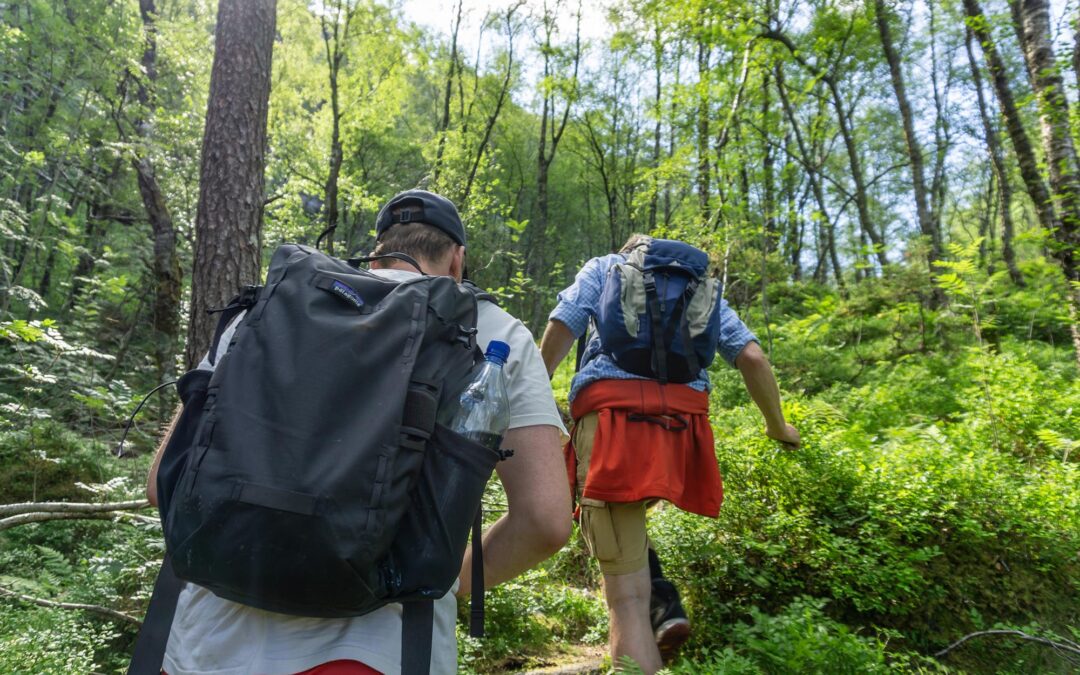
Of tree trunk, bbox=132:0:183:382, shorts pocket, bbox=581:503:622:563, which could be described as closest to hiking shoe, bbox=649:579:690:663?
shorts pocket, bbox=581:503:622:563

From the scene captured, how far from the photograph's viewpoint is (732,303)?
47.2 ft

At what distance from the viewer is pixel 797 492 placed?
3.69 metres

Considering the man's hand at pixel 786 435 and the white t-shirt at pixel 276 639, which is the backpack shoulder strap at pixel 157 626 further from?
the man's hand at pixel 786 435

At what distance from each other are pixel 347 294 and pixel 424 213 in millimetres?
518

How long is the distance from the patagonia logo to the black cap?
0.47 m

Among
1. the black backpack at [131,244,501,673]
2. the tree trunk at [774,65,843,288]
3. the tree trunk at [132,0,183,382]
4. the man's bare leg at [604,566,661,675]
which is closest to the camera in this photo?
the black backpack at [131,244,501,673]

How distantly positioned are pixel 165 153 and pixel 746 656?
11.8 m

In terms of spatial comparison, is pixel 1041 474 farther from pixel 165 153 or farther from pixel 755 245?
pixel 165 153

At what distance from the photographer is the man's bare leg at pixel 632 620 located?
2.77 m

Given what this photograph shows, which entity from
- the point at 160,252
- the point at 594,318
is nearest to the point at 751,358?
the point at 594,318

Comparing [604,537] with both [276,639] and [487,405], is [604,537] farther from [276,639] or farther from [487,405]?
[276,639]

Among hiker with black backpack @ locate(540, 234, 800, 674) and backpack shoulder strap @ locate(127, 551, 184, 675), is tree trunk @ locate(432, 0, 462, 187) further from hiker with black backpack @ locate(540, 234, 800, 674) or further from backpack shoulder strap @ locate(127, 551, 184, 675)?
backpack shoulder strap @ locate(127, 551, 184, 675)

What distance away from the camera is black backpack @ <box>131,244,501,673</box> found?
3.56 ft

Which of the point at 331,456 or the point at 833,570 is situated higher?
the point at 331,456
